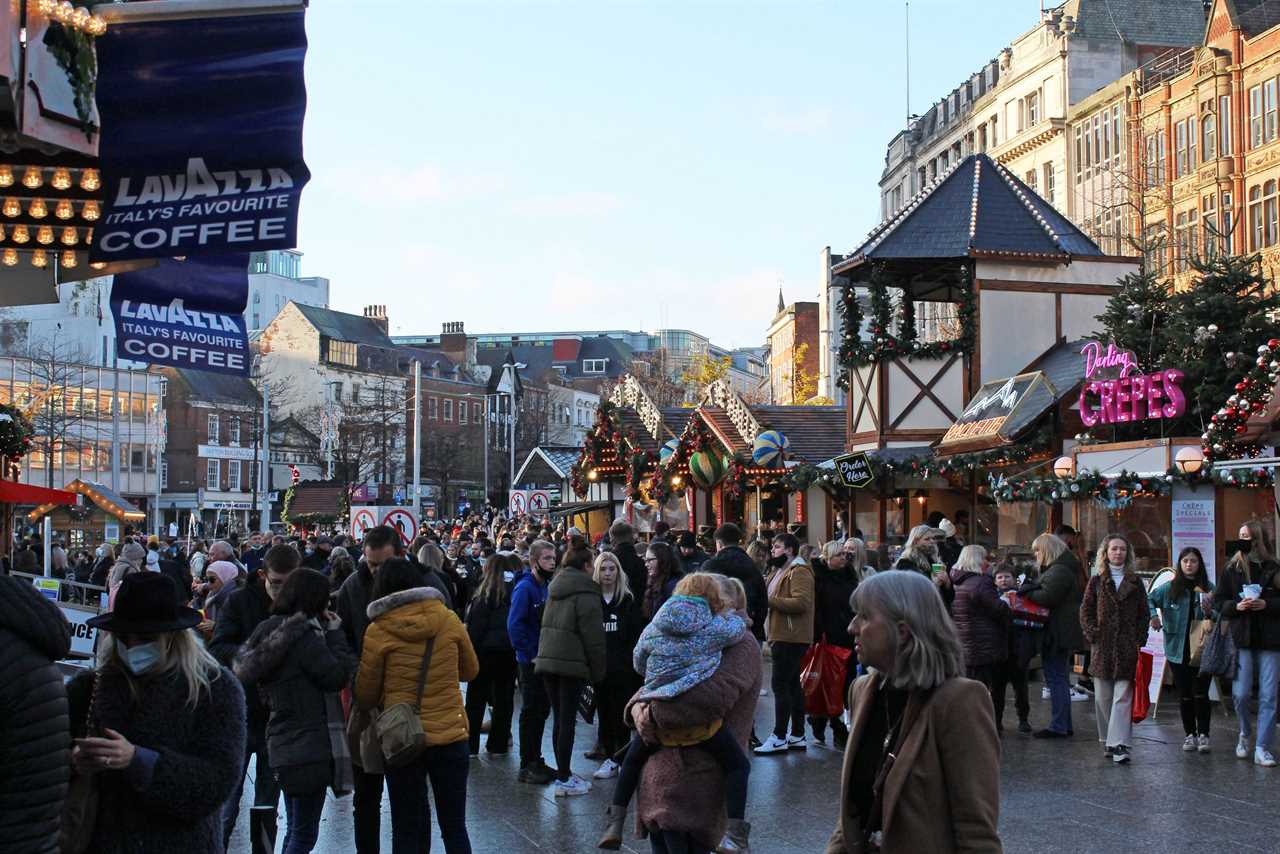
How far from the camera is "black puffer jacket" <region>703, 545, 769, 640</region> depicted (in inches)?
465

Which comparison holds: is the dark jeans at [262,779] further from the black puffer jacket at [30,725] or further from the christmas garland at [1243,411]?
the christmas garland at [1243,411]

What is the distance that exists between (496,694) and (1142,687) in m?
5.76

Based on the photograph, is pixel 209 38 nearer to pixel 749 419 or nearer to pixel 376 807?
pixel 376 807

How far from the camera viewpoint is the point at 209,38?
7.91 m

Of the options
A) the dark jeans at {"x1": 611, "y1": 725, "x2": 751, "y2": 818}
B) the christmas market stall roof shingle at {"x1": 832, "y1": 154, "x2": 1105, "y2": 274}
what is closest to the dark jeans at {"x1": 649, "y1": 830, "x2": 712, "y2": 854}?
the dark jeans at {"x1": 611, "y1": 725, "x2": 751, "y2": 818}

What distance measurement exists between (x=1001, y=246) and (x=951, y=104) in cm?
4733

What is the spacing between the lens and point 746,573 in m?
12.1

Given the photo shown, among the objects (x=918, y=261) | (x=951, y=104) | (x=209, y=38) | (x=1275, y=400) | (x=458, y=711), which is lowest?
(x=458, y=711)

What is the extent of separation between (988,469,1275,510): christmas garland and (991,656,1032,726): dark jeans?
453 cm

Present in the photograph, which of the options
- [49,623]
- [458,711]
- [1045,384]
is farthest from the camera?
[1045,384]

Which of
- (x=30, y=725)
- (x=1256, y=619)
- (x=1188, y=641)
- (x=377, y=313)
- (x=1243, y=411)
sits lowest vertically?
(x=1188, y=641)

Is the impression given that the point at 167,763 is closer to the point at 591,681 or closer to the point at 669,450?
the point at 591,681

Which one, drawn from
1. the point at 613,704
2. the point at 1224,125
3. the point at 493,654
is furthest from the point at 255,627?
the point at 1224,125

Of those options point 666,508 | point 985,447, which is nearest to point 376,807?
point 985,447
